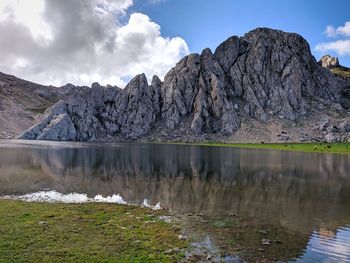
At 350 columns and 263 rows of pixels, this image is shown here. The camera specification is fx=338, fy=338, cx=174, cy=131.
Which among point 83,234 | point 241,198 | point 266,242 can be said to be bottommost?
point 241,198

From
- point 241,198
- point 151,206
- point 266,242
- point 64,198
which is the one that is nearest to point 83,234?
point 151,206

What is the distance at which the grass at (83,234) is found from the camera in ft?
63.6

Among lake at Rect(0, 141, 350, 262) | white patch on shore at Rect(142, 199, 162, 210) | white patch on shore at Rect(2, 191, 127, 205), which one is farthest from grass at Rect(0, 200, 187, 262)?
lake at Rect(0, 141, 350, 262)

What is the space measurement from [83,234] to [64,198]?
51.4ft

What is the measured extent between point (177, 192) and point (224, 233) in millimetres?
18364

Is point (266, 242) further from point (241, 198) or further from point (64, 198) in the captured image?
point (64, 198)

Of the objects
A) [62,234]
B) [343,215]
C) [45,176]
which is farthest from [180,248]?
[45,176]

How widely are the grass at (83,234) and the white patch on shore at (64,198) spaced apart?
3.26 metres

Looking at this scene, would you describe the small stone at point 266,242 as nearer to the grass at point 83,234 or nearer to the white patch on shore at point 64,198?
the grass at point 83,234

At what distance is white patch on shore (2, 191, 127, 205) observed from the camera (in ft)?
119

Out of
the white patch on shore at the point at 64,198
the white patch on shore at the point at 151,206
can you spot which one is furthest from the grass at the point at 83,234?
the white patch on shore at the point at 64,198

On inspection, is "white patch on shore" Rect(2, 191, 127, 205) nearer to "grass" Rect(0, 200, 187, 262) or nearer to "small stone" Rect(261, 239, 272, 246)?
"grass" Rect(0, 200, 187, 262)

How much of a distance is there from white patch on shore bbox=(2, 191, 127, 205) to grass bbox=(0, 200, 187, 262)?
129 inches

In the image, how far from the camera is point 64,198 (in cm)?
3803
